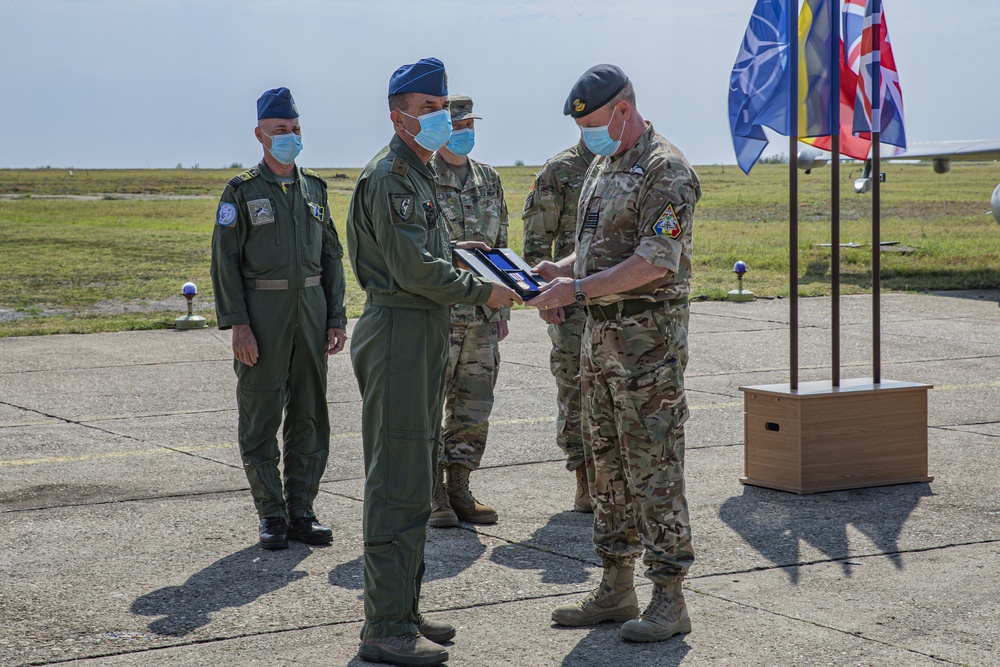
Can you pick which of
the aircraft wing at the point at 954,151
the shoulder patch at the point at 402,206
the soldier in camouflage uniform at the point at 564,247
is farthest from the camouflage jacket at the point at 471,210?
the aircraft wing at the point at 954,151

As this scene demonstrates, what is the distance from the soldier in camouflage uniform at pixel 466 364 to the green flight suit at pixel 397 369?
1.80 meters

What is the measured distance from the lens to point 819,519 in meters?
5.89

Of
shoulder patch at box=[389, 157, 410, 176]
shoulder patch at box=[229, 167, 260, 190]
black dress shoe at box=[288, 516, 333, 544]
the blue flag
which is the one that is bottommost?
black dress shoe at box=[288, 516, 333, 544]

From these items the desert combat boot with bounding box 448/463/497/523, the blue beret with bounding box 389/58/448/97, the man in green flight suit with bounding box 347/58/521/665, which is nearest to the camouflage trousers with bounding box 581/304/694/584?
the man in green flight suit with bounding box 347/58/521/665

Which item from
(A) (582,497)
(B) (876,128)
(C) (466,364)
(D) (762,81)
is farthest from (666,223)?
(B) (876,128)

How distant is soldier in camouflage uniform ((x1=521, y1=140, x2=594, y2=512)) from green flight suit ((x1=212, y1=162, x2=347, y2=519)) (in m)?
1.24

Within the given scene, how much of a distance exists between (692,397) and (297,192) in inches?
185

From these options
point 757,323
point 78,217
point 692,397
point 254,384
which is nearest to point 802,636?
point 254,384

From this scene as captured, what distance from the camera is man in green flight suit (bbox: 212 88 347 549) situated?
5.67m

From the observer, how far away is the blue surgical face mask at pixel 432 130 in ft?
13.8

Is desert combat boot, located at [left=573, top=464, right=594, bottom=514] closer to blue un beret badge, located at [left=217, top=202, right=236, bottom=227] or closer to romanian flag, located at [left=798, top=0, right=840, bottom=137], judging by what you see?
blue un beret badge, located at [left=217, top=202, right=236, bottom=227]

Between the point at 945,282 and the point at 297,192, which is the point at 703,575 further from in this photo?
the point at 945,282

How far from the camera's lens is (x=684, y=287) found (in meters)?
4.51

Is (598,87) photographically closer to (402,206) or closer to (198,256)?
(402,206)
